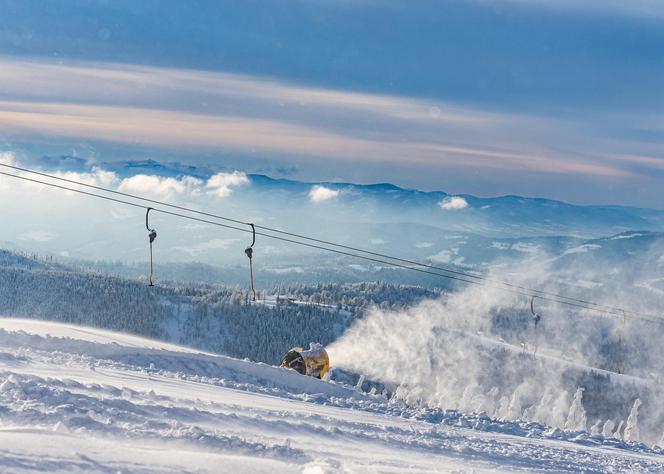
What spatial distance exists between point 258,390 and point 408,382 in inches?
5268

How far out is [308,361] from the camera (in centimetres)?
3594

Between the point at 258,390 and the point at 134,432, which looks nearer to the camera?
the point at 134,432

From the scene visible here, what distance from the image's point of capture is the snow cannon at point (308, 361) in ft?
118

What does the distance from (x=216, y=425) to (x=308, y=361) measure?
22.8 m

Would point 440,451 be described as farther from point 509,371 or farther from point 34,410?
point 509,371

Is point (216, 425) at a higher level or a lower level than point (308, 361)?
higher

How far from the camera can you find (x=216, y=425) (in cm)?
1331

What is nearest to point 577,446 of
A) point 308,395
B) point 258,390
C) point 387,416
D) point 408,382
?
point 387,416

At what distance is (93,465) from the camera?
9328 millimetres

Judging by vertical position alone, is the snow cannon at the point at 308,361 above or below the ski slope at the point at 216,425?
below

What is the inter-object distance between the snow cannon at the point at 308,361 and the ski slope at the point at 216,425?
500 inches

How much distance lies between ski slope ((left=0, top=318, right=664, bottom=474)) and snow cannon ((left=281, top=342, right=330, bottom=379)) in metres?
12.7

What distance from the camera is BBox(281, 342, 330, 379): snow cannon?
1414 inches

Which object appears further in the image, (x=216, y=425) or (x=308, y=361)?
(x=308, y=361)
